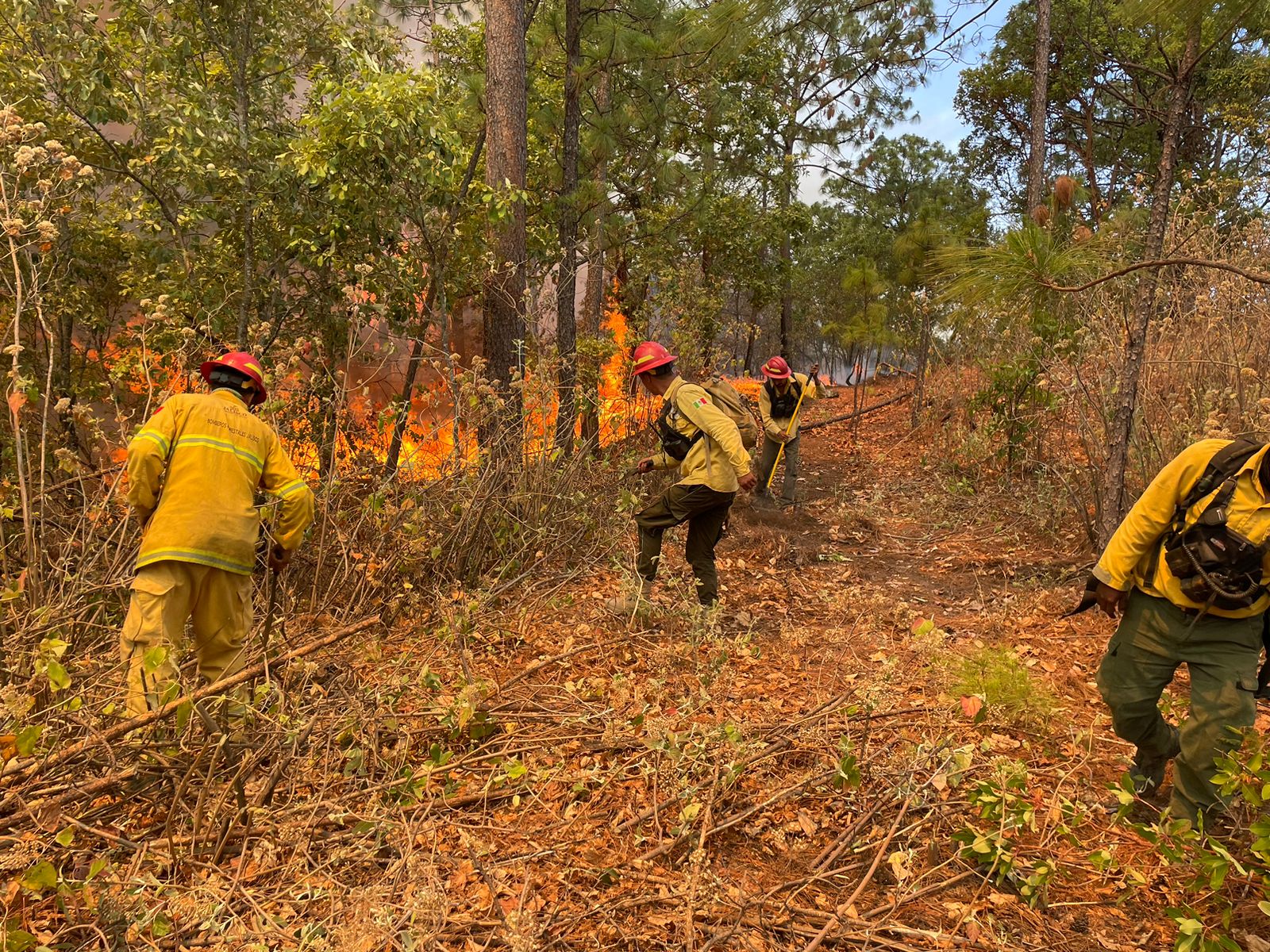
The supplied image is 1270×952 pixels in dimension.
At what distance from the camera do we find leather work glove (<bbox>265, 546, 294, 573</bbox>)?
12.0 feet

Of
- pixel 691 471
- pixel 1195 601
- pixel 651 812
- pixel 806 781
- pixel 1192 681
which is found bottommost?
pixel 651 812

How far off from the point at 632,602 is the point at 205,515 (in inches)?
101

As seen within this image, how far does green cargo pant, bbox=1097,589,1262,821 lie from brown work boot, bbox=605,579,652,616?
2.58 meters

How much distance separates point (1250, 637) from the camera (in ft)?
8.94

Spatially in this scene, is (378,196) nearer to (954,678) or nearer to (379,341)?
(379,341)

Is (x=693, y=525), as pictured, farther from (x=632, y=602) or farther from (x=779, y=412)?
(x=779, y=412)

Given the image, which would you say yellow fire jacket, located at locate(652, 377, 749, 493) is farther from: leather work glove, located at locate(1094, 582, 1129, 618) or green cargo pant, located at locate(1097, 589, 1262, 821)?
green cargo pant, located at locate(1097, 589, 1262, 821)

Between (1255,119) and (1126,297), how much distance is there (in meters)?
5.37

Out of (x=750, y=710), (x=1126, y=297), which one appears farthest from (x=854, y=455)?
(x=750, y=710)

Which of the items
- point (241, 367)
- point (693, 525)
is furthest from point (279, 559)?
point (693, 525)

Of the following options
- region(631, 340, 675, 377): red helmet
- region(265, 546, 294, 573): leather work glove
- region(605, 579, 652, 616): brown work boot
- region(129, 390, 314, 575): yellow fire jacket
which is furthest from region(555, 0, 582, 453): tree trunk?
region(129, 390, 314, 575): yellow fire jacket

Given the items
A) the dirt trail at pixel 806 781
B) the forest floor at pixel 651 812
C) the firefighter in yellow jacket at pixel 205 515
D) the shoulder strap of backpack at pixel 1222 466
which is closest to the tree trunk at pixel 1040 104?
the dirt trail at pixel 806 781

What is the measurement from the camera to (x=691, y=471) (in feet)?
15.8

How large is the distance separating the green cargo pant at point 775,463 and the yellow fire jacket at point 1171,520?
5488 mm
